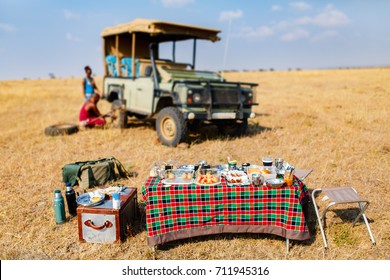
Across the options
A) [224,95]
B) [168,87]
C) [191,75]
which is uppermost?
[191,75]

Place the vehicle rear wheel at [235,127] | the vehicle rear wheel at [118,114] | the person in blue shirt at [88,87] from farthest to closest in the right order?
the person in blue shirt at [88,87] < the vehicle rear wheel at [118,114] < the vehicle rear wheel at [235,127]

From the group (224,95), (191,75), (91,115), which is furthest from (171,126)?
(91,115)

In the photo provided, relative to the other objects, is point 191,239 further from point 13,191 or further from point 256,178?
point 13,191

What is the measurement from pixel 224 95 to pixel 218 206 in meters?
4.17

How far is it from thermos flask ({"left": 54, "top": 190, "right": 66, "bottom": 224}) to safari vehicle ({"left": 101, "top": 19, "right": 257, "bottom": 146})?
3.31 m

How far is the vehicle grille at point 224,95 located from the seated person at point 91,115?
348 cm

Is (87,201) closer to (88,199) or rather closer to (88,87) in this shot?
(88,199)

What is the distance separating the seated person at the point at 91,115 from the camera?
354 inches

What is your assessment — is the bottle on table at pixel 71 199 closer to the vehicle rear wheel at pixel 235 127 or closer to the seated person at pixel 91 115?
the vehicle rear wheel at pixel 235 127

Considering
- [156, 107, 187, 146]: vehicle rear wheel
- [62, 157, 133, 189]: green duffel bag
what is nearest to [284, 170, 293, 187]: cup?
[62, 157, 133, 189]: green duffel bag

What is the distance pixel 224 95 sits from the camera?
7.09 metres

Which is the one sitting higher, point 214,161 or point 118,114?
point 118,114

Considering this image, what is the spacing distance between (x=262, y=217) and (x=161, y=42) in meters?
7.00

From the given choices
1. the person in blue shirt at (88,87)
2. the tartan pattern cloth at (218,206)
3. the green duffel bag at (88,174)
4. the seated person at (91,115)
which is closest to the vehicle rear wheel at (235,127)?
the seated person at (91,115)
